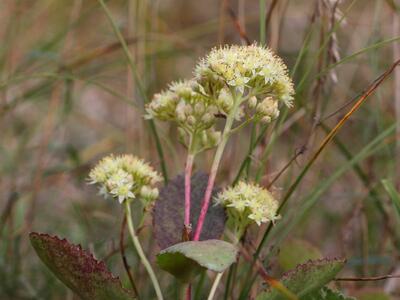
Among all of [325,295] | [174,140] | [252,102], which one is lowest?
[325,295]

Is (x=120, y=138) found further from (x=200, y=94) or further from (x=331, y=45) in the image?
(x=200, y=94)

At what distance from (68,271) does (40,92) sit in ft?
3.71

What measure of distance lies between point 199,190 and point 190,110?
0.12 metres

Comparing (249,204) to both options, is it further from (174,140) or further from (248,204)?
(174,140)

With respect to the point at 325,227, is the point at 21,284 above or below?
below

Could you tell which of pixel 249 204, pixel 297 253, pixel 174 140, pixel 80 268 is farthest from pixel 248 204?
pixel 174 140

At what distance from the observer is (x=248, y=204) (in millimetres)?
922

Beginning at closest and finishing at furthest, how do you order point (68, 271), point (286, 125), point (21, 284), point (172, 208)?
point (68, 271)
point (172, 208)
point (21, 284)
point (286, 125)

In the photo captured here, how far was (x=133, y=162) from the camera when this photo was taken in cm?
100

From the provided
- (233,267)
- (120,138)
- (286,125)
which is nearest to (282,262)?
(233,267)

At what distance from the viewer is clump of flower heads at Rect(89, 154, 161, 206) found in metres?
0.95

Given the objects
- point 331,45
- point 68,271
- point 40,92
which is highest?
point 40,92

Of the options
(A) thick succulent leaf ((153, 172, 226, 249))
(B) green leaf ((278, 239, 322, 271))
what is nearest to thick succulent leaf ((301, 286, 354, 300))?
(A) thick succulent leaf ((153, 172, 226, 249))

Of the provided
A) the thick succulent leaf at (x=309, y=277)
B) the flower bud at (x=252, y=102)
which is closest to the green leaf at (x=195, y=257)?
the thick succulent leaf at (x=309, y=277)
